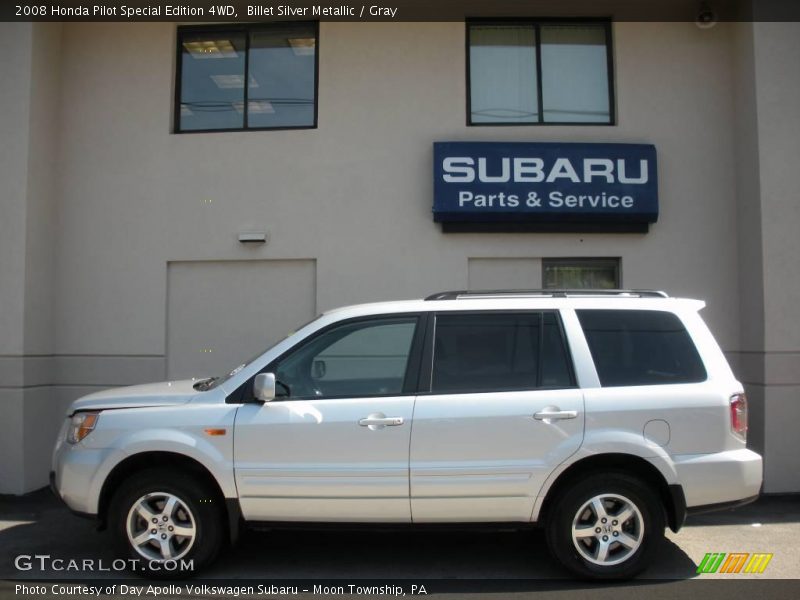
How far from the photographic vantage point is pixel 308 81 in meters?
8.45

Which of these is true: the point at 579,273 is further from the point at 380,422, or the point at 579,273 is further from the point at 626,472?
the point at 380,422

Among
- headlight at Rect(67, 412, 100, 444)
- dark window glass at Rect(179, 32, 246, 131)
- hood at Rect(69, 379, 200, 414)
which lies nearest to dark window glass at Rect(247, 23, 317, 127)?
dark window glass at Rect(179, 32, 246, 131)

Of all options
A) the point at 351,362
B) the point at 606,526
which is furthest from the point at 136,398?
the point at 606,526

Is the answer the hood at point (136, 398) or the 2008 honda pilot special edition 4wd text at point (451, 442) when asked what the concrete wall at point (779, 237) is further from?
the hood at point (136, 398)

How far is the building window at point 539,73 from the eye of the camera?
27.4 ft

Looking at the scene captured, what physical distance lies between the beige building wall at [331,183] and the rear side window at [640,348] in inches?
123

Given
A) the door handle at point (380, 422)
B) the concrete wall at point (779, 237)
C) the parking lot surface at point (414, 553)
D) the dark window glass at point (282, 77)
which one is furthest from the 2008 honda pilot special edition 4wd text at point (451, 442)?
the dark window glass at point (282, 77)

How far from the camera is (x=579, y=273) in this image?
811 centimetres

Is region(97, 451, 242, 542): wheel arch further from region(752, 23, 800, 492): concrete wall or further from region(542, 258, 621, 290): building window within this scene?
region(752, 23, 800, 492): concrete wall

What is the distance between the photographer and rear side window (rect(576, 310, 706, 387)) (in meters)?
4.77

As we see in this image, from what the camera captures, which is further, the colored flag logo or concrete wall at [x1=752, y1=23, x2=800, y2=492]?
concrete wall at [x1=752, y1=23, x2=800, y2=492]

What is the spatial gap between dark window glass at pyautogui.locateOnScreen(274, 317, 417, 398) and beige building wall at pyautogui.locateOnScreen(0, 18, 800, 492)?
3.01 metres

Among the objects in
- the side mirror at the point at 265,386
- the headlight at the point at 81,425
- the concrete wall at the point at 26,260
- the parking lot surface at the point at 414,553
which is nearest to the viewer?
the side mirror at the point at 265,386

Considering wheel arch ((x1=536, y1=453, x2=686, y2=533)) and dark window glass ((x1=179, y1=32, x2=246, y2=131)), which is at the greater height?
dark window glass ((x1=179, y1=32, x2=246, y2=131))
